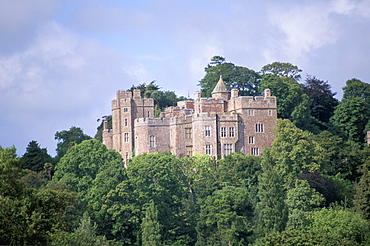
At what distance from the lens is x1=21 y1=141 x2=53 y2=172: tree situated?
86500mm

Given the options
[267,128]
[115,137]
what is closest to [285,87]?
[267,128]

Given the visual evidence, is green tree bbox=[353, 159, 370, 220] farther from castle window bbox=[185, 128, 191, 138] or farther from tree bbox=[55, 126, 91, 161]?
tree bbox=[55, 126, 91, 161]

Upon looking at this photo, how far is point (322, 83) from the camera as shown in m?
100

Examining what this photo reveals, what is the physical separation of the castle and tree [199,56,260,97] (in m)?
8.01

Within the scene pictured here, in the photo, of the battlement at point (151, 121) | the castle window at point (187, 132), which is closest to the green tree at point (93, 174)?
the battlement at point (151, 121)

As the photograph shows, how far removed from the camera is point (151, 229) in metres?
68.7

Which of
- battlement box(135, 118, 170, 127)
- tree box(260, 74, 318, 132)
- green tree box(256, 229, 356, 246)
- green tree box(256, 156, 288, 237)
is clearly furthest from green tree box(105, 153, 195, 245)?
tree box(260, 74, 318, 132)

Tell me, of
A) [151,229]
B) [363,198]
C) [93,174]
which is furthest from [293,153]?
[93,174]

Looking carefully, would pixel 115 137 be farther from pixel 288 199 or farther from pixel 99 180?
pixel 288 199

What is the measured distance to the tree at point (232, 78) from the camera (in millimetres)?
93500

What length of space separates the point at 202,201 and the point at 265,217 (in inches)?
289

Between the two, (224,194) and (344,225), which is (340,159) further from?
(344,225)

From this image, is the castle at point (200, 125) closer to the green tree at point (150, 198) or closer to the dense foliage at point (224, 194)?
the dense foliage at point (224, 194)

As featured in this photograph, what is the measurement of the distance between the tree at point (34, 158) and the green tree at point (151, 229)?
65.3 ft
